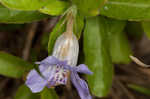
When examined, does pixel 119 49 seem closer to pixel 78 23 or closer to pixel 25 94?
pixel 78 23

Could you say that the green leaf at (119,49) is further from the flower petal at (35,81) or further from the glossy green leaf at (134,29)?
the flower petal at (35,81)

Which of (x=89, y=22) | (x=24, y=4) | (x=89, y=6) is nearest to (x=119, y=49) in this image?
(x=89, y=22)

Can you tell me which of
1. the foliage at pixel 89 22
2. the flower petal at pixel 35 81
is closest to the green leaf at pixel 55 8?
the foliage at pixel 89 22

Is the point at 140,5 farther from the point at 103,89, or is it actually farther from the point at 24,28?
the point at 24,28

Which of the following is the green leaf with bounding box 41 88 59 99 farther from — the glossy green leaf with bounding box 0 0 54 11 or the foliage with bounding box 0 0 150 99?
the glossy green leaf with bounding box 0 0 54 11

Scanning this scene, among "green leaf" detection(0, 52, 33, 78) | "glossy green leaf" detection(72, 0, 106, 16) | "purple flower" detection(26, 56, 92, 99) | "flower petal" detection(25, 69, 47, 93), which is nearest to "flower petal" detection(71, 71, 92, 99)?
"purple flower" detection(26, 56, 92, 99)

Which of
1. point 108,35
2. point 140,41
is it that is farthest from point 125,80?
point 108,35

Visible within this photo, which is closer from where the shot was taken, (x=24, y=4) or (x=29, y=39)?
(x=24, y=4)
